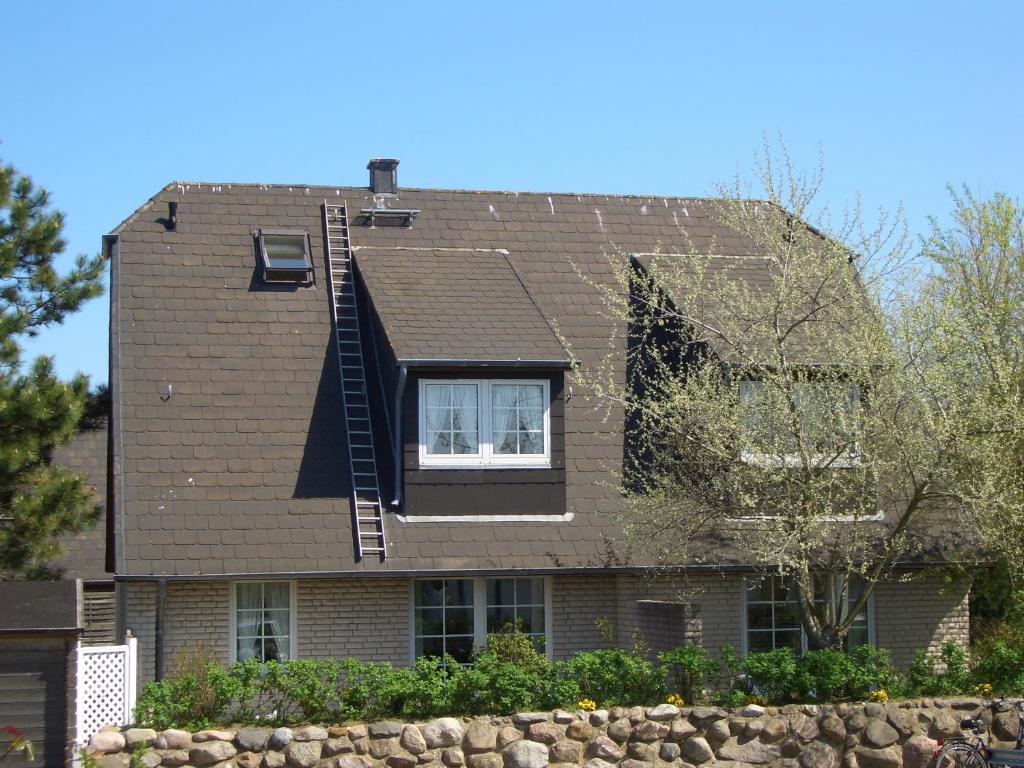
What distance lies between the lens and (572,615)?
18.1m

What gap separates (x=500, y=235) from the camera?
21562 millimetres

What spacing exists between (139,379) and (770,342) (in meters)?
8.29

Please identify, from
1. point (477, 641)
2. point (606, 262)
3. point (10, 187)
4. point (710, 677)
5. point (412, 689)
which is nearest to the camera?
point (412, 689)

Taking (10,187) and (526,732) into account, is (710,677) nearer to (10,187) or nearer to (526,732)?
(526,732)

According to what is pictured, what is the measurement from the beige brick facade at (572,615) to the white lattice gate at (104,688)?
1.84m

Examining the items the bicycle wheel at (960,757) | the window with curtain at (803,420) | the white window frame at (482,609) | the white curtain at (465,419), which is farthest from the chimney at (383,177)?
the bicycle wheel at (960,757)

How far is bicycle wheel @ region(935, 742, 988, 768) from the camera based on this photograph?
14.4 meters

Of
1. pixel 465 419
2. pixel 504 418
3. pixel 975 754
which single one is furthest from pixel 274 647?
pixel 975 754

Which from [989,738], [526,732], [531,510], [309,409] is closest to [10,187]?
[309,409]

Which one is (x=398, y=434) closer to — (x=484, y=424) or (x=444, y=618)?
(x=484, y=424)

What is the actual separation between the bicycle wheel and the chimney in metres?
12.0

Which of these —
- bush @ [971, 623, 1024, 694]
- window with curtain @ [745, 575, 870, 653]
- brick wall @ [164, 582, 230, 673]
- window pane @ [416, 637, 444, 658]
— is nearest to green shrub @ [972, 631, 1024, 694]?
bush @ [971, 623, 1024, 694]

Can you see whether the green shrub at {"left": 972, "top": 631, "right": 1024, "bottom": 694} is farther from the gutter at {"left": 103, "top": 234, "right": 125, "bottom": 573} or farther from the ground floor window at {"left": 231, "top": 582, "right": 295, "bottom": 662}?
the gutter at {"left": 103, "top": 234, "right": 125, "bottom": 573}

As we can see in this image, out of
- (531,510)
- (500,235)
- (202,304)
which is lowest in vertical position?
(531,510)
